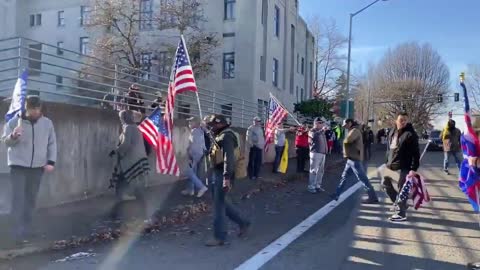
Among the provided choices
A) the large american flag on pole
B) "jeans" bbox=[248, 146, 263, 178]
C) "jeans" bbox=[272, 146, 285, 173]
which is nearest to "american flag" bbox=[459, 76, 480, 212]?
the large american flag on pole

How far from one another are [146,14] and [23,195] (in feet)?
89.0

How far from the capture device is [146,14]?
106 ft

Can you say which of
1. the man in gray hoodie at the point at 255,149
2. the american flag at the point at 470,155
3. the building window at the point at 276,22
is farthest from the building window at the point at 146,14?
the american flag at the point at 470,155

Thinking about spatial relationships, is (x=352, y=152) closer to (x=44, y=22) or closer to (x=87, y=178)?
(x=87, y=178)

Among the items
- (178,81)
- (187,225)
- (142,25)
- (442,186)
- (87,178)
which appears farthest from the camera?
(142,25)

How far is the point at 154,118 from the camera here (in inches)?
401

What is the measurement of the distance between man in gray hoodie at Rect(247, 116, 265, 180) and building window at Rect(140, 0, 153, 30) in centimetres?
1787

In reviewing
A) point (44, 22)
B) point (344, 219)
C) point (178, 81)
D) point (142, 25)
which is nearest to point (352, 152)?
point (344, 219)

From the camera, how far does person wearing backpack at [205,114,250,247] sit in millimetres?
6781

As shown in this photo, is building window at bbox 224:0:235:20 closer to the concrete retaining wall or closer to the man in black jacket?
the concrete retaining wall

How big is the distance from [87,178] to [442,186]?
358 inches

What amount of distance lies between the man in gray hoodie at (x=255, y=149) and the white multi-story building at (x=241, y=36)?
25.4ft

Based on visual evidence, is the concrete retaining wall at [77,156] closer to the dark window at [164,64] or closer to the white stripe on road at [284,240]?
the white stripe on road at [284,240]

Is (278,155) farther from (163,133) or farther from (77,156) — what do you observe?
(77,156)
